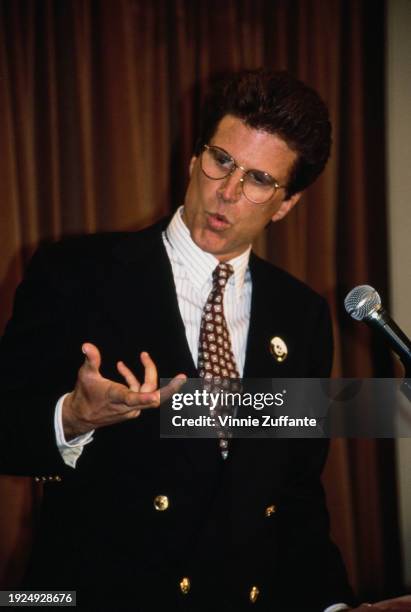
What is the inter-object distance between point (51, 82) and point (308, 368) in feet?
4.63

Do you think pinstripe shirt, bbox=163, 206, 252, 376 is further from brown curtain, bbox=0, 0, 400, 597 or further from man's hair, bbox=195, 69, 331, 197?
brown curtain, bbox=0, 0, 400, 597

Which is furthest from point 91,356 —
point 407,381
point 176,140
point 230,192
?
point 176,140

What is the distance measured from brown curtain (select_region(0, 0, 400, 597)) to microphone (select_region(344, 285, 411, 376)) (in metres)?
1.49

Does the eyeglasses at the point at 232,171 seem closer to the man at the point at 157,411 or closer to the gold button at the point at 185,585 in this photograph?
the man at the point at 157,411

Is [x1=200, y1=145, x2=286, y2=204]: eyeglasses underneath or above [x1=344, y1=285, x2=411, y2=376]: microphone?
above

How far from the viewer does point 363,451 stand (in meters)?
2.71

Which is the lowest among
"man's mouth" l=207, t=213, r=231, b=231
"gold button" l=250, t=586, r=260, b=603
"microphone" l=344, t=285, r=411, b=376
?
"gold button" l=250, t=586, r=260, b=603

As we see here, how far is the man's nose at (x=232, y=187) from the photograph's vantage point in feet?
4.85

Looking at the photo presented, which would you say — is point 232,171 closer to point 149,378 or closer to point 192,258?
point 192,258

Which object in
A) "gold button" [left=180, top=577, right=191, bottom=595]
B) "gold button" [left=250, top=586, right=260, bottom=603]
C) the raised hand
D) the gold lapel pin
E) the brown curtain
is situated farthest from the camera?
the brown curtain

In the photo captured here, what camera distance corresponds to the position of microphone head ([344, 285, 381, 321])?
1.05 m

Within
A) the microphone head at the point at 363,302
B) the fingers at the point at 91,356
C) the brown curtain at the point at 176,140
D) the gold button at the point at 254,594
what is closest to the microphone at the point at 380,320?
the microphone head at the point at 363,302

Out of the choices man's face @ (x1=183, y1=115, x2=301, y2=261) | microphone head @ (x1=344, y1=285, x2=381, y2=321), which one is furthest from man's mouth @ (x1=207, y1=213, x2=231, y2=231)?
microphone head @ (x1=344, y1=285, x2=381, y2=321)

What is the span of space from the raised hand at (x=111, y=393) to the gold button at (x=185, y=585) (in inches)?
17.2
